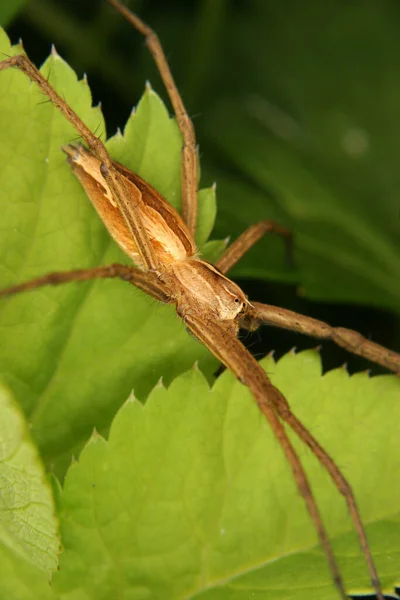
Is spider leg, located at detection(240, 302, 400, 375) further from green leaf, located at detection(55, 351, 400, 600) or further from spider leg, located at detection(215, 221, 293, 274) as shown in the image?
green leaf, located at detection(55, 351, 400, 600)

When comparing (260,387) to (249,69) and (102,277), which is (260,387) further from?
(249,69)

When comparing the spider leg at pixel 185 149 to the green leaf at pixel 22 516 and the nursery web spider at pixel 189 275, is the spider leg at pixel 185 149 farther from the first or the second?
the green leaf at pixel 22 516

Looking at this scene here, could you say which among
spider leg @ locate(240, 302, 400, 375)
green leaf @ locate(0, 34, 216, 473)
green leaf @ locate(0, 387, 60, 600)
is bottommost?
green leaf @ locate(0, 387, 60, 600)

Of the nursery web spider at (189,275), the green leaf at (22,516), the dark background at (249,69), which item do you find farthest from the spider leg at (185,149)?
the green leaf at (22,516)

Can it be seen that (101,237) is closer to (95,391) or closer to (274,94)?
(95,391)

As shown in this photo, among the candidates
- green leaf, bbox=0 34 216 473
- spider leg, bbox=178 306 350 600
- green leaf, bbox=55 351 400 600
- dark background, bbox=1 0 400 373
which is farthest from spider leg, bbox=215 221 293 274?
green leaf, bbox=55 351 400 600

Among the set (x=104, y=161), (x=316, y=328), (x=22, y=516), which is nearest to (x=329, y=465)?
(x=316, y=328)
